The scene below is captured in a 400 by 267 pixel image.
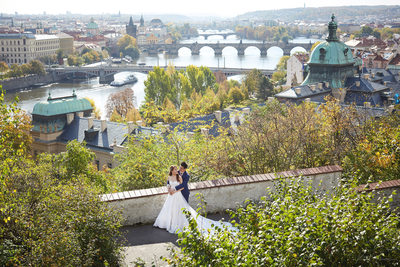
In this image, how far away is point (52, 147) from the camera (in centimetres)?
3381

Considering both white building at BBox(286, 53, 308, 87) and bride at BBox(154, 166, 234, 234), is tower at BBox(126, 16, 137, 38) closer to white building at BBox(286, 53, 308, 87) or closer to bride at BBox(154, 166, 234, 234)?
white building at BBox(286, 53, 308, 87)

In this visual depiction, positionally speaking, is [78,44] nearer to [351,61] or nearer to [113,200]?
[351,61]

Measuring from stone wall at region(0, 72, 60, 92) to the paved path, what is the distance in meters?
70.8

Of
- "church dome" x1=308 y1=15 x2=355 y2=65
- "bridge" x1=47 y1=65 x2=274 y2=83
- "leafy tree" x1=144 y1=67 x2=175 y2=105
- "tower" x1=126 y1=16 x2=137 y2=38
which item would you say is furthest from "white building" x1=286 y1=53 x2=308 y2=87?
"tower" x1=126 y1=16 x2=137 y2=38

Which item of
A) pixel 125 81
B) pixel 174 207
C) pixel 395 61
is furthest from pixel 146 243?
pixel 125 81

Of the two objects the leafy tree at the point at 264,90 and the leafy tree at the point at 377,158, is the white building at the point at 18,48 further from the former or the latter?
the leafy tree at the point at 377,158

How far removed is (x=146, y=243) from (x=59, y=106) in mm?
28818

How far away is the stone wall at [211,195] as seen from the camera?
863 cm

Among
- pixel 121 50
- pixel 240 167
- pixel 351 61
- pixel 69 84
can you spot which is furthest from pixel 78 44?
pixel 240 167

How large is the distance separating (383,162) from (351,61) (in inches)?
1191

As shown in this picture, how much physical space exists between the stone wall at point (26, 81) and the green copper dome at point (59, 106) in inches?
1623

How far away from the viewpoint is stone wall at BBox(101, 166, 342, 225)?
863 cm

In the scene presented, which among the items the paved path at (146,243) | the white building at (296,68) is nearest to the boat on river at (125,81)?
the white building at (296,68)

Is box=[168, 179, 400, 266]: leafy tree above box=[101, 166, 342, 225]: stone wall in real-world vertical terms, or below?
above
